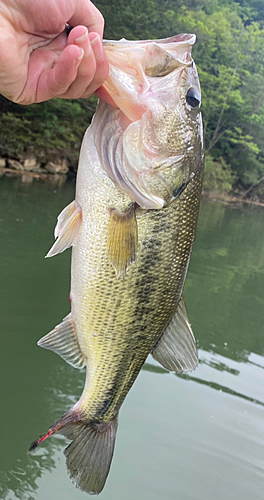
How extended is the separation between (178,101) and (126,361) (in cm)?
113

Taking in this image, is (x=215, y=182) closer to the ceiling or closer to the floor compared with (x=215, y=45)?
closer to the floor

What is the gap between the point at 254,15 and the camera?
2360 inches

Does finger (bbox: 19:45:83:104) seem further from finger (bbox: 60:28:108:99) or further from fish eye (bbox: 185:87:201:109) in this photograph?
fish eye (bbox: 185:87:201:109)

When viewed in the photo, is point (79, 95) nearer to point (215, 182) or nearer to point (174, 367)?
point (174, 367)

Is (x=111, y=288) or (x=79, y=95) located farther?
(x=111, y=288)

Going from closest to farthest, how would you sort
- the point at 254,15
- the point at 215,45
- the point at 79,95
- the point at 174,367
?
1. the point at 79,95
2. the point at 174,367
3. the point at 215,45
4. the point at 254,15

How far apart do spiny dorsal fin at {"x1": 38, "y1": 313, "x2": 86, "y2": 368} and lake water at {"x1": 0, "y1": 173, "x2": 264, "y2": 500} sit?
1.40 meters

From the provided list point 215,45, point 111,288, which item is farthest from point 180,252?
point 215,45

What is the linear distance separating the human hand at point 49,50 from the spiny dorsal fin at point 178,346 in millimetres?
1014

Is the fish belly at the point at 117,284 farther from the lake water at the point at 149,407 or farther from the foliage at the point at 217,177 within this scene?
the foliage at the point at 217,177

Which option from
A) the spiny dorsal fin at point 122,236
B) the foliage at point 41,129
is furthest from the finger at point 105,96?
the foliage at point 41,129

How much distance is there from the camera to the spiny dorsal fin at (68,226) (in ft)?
5.64

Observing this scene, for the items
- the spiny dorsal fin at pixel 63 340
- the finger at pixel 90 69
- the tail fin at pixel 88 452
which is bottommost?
the tail fin at pixel 88 452

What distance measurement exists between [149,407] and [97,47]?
3.20 m
